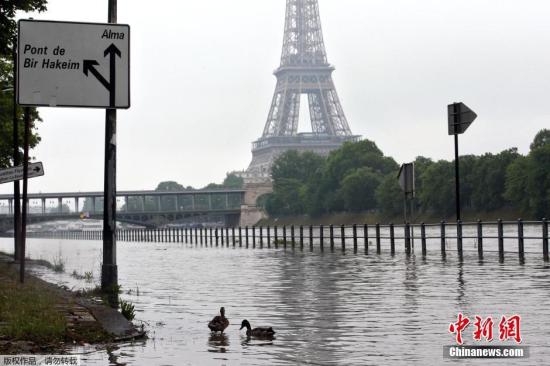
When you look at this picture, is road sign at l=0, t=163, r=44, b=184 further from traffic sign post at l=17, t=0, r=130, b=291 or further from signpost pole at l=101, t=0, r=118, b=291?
traffic sign post at l=17, t=0, r=130, b=291

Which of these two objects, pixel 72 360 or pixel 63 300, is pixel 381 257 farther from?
pixel 72 360

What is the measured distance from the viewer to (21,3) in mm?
27531

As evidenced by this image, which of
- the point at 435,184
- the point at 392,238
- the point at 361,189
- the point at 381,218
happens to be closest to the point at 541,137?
the point at 435,184

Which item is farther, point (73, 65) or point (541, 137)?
point (541, 137)

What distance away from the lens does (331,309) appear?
17.0 meters

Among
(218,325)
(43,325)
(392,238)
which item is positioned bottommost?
(218,325)

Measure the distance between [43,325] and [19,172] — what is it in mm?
11467

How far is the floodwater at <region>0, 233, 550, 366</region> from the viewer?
1152 cm

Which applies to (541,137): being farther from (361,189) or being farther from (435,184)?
(361,189)

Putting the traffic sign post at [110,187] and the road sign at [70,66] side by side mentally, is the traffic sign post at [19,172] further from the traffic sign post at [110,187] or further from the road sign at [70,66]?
the road sign at [70,66]

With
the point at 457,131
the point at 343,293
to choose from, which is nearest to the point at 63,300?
the point at 343,293

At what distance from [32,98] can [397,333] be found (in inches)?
329

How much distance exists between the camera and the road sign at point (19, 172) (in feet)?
75.9

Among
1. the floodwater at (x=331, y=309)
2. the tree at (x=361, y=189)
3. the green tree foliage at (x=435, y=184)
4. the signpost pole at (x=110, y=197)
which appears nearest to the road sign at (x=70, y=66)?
the signpost pole at (x=110, y=197)
